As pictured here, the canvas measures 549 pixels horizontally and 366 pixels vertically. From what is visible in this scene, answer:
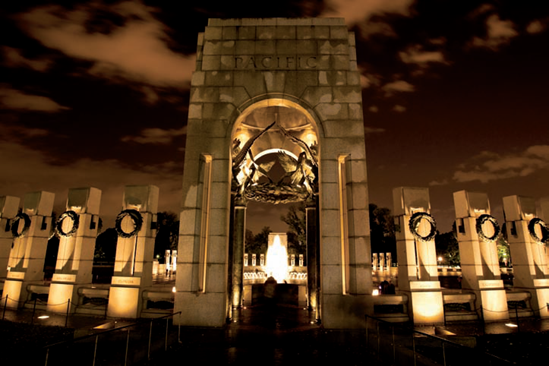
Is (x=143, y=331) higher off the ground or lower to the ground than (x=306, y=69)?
lower

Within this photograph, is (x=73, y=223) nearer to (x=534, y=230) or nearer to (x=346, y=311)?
(x=346, y=311)

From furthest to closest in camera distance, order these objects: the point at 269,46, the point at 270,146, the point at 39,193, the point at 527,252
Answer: the point at 270,146 < the point at 39,193 < the point at 527,252 < the point at 269,46

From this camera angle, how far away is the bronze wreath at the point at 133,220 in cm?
1439

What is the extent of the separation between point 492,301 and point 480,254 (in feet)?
6.53

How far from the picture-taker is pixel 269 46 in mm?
14422

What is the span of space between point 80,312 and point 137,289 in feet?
10.5

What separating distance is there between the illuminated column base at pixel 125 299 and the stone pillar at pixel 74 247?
2.07 meters

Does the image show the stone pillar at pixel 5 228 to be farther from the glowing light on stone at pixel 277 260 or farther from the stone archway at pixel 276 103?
the glowing light on stone at pixel 277 260

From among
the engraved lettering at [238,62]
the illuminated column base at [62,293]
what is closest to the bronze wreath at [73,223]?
the illuminated column base at [62,293]

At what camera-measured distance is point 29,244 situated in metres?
16.9

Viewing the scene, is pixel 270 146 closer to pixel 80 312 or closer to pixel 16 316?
pixel 80 312

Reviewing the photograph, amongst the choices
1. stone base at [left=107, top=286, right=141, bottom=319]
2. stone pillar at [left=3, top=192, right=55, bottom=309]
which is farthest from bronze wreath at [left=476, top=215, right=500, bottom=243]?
stone pillar at [left=3, top=192, right=55, bottom=309]

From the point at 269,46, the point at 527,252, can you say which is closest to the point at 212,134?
the point at 269,46

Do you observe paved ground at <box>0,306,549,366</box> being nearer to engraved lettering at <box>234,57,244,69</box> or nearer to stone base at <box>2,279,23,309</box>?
A: stone base at <box>2,279,23,309</box>
